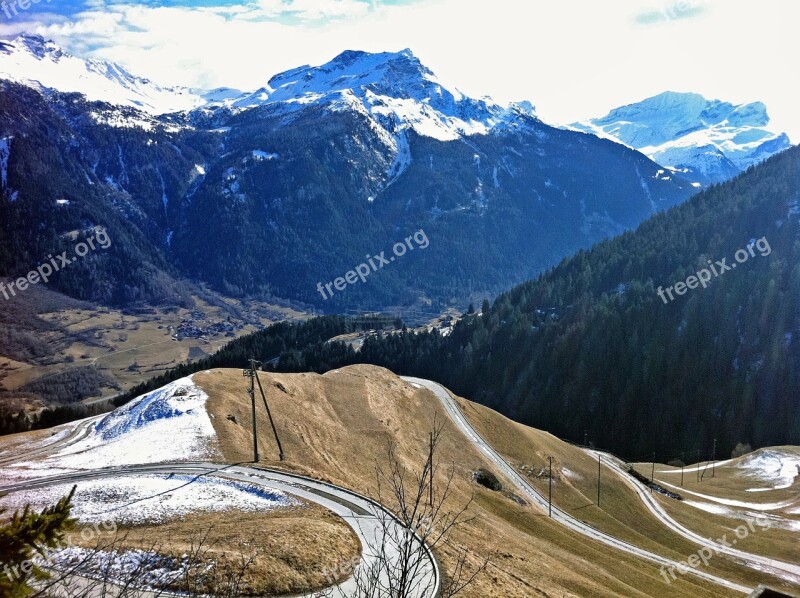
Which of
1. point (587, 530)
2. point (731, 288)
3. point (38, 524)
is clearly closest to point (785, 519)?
point (587, 530)

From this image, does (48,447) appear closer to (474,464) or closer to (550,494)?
(474,464)

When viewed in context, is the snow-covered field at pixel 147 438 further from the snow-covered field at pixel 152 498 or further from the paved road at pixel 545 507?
the paved road at pixel 545 507

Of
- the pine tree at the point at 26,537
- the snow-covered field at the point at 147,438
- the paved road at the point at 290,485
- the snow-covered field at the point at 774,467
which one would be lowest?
the snow-covered field at the point at 774,467

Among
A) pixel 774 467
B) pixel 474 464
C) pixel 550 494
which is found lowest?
pixel 774 467

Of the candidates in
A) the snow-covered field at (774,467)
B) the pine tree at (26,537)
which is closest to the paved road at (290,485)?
the pine tree at (26,537)

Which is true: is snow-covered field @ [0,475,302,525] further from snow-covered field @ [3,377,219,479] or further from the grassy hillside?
the grassy hillside

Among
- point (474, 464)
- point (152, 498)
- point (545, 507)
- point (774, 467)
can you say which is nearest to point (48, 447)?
point (152, 498)
